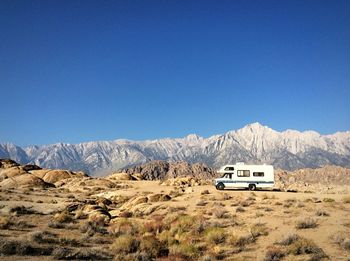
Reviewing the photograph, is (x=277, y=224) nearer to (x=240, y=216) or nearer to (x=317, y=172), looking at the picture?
(x=240, y=216)

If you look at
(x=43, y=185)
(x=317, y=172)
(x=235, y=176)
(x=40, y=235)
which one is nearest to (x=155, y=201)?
(x=235, y=176)

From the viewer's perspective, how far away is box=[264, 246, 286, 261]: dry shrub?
1602cm

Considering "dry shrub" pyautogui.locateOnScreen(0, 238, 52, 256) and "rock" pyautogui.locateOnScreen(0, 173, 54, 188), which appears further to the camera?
"rock" pyautogui.locateOnScreen(0, 173, 54, 188)

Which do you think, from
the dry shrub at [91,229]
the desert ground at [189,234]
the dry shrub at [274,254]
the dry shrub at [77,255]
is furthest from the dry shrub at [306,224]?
the dry shrub at [91,229]

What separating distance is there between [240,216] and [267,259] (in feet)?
34.4

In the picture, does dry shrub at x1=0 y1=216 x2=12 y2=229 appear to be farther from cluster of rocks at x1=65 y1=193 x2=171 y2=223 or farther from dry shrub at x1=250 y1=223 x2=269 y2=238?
dry shrub at x1=250 y1=223 x2=269 y2=238

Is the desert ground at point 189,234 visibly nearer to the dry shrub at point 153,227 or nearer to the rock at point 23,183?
the dry shrub at point 153,227

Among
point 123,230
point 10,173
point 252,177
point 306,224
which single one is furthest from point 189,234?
point 10,173

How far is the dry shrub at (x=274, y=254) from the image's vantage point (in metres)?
16.0

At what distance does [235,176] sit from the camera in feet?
150

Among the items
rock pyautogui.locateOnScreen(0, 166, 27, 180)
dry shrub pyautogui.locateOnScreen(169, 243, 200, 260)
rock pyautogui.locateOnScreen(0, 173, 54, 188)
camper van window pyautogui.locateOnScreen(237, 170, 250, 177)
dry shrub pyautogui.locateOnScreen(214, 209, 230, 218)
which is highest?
camper van window pyautogui.locateOnScreen(237, 170, 250, 177)

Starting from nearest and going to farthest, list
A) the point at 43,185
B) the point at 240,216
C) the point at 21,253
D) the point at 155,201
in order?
the point at 21,253, the point at 240,216, the point at 155,201, the point at 43,185

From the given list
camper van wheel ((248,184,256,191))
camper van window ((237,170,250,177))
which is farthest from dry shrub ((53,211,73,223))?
camper van wheel ((248,184,256,191))

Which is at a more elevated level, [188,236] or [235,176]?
[235,176]
